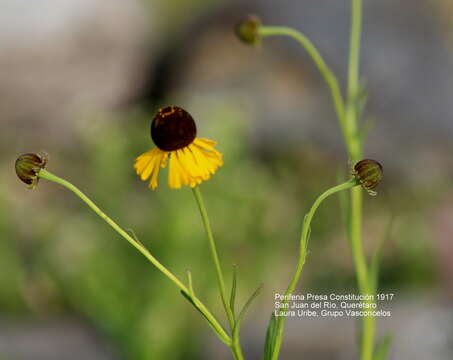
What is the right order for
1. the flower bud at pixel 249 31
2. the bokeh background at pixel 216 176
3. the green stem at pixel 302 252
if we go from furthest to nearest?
the bokeh background at pixel 216 176
the flower bud at pixel 249 31
the green stem at pixel 302 252

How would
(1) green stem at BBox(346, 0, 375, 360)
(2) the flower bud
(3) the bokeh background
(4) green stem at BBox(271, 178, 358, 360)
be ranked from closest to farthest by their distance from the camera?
1. (4) green stem at BBox(271, 178, 358, 360)
2. (1) green stem at BBox(346, 0, 375, 360)
3. (2) the flower bud
4. (3) the bokeh background

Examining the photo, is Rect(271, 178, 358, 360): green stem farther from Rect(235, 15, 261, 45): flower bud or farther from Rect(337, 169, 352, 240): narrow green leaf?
Rect(235, 15, 261, 45): flower bud

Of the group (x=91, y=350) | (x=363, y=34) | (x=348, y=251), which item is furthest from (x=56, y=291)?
(x=363, y=34)

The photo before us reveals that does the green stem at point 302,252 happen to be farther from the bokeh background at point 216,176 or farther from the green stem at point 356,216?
the bokeh background at point 216,176

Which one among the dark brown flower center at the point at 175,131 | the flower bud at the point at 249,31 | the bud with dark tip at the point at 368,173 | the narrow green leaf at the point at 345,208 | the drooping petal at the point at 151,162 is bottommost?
the bud with dark tip at the point at 368,173

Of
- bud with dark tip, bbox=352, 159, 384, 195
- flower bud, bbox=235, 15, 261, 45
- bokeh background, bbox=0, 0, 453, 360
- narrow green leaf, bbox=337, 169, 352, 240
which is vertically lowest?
bud with dark tip, bbox=352, 159, 384, 195

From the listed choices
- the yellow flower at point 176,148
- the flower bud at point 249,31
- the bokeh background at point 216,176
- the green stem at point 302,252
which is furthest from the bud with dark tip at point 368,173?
the bokeh background at point 216,176

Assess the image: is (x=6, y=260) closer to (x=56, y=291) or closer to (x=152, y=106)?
(x=56, y=291)

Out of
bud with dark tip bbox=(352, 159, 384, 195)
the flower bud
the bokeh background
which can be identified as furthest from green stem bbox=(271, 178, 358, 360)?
the bokeh background
